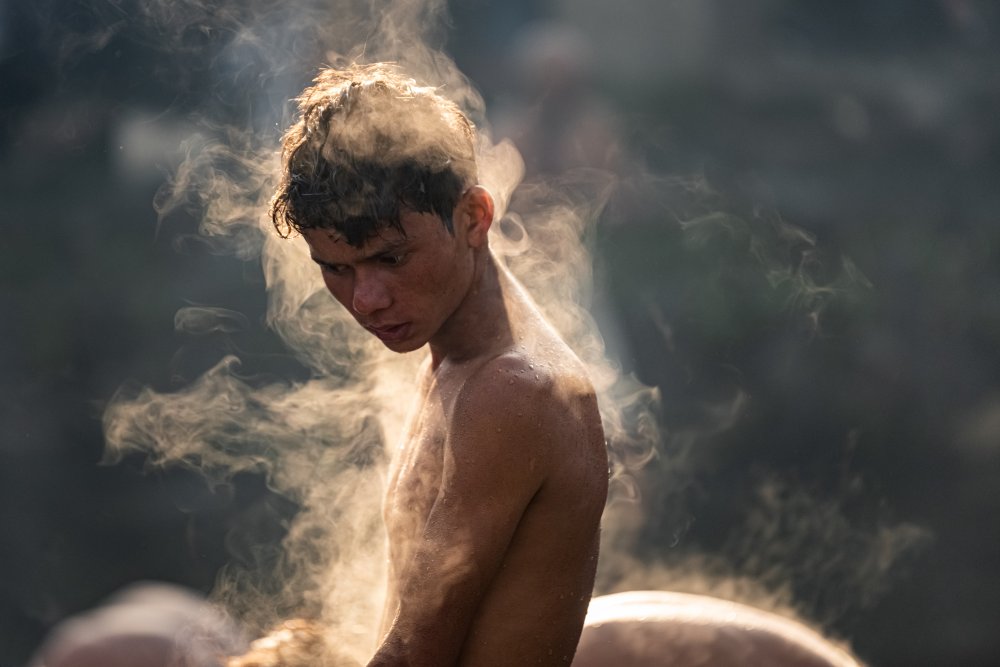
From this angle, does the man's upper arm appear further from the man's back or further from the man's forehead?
the man's forehead

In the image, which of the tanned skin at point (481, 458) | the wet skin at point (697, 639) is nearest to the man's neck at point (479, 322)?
the tanned skin at point (481, 458)

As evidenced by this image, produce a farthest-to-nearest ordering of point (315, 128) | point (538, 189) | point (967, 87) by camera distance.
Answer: point (967, 87) → point (538, 189) → point (315, 128)

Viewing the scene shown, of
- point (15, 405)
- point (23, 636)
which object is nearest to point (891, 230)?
point (15, 405)

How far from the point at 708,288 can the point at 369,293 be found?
264cm

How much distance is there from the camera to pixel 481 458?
71.1 inches

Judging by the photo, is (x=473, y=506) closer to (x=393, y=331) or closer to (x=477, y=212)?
(x=393, y=331)

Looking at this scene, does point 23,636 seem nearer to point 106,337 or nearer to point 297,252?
point 106,337

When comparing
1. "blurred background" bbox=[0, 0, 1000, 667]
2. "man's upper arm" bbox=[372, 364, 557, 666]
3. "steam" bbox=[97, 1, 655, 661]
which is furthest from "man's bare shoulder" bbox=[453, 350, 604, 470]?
"blurred background" bbox=[0, 0, 1000, 667]

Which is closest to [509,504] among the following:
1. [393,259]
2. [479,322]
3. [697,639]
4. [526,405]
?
[526,405]

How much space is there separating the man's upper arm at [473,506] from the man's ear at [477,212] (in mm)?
261

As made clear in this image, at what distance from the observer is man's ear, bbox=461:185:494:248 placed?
6.34ft

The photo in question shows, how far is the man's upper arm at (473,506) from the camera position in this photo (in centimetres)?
180

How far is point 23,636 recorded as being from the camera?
4.44m

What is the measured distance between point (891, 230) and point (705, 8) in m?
1.12
